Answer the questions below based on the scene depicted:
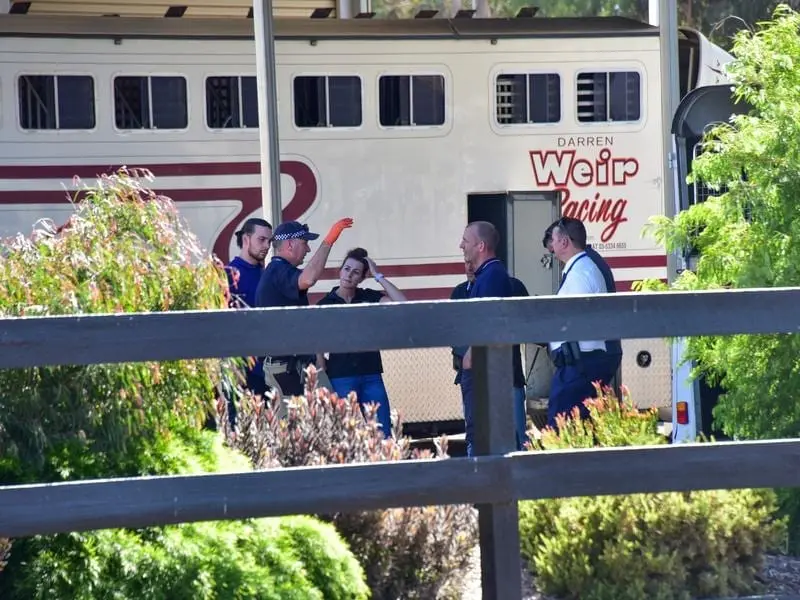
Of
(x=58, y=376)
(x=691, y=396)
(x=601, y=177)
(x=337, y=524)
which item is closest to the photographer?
(x=58, y=376)

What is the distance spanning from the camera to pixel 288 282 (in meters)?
8.48

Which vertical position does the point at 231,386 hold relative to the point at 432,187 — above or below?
below

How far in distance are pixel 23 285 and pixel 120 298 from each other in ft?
1.16

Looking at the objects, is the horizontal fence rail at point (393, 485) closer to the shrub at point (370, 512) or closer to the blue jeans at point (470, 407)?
the shrub at point (370, 512)

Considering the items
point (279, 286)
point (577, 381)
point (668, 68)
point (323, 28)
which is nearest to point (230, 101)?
point (323, 28)

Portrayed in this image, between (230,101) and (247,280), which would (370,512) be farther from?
(230,101)

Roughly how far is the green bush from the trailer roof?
24.1 ft

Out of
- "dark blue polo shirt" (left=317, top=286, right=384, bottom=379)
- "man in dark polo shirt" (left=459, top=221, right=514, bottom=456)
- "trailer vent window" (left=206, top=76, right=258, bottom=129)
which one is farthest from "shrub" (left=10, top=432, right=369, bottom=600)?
"trailer vent window" (left=206, top=76, right=258, bottom=129)

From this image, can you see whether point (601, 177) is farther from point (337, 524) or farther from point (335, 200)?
point (337, 524)

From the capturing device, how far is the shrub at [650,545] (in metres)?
5.05

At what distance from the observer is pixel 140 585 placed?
4340mm

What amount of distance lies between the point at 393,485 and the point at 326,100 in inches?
→ 349

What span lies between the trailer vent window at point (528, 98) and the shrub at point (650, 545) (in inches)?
324

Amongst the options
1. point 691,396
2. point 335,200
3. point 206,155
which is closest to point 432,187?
point 335,200
